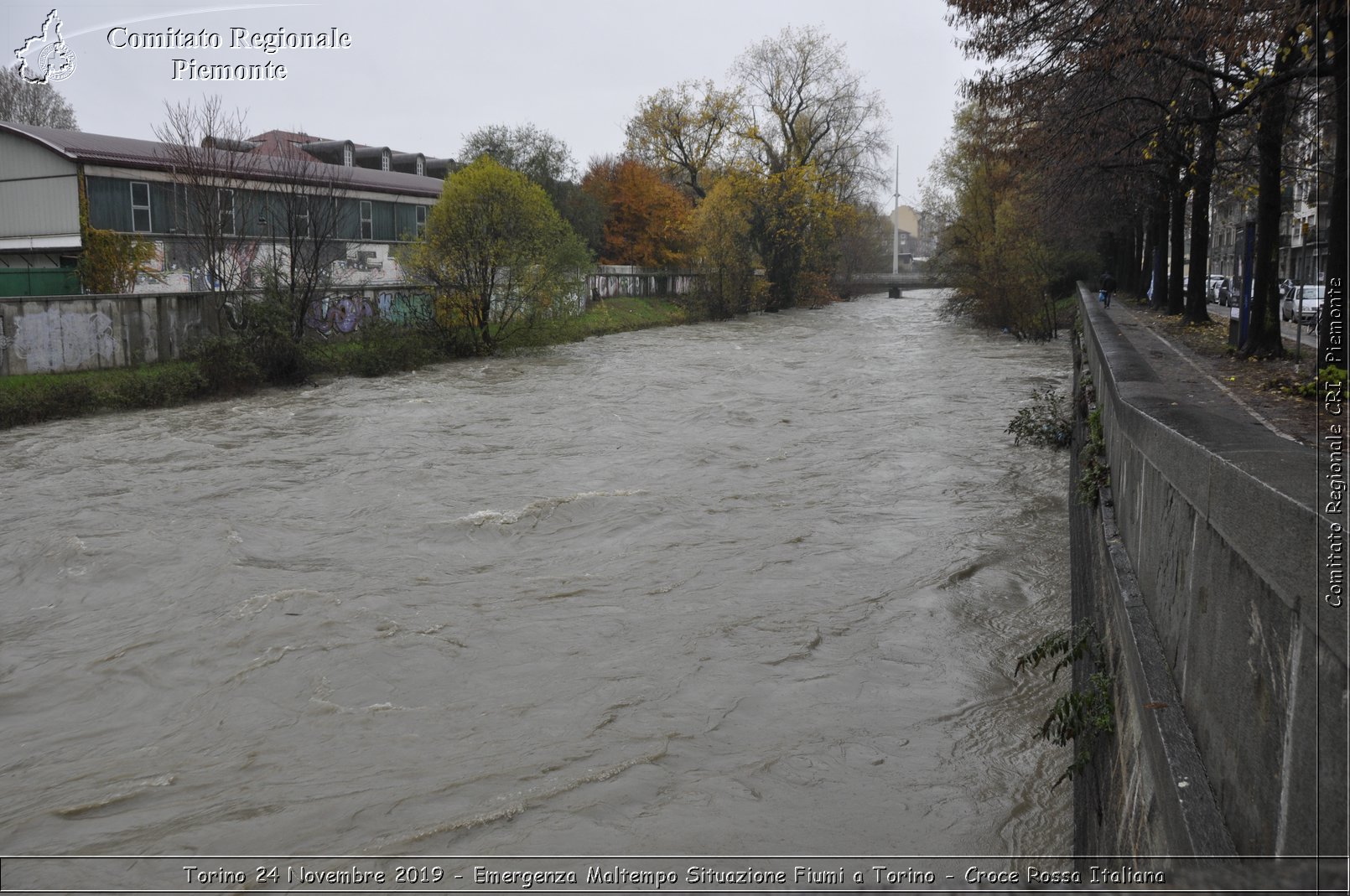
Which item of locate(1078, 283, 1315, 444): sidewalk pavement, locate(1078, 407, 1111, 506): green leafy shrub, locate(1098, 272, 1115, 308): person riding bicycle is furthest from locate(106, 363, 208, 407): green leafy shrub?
locate(1098, 272, 1115, 308): person riding bicycle

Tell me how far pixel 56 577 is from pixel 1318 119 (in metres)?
16.3

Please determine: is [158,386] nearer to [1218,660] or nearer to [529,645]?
[529,645]

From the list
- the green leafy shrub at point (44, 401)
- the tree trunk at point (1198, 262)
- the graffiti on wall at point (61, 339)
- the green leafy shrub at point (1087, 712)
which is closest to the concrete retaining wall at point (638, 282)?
the graffiti on wall at point (61, 339)

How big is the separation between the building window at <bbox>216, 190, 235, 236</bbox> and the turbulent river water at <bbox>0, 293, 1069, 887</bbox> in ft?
38.5

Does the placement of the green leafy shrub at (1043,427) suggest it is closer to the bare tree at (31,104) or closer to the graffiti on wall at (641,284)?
the graffiti on wall at (641,284)

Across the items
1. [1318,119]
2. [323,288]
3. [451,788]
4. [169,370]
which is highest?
[1318,119]

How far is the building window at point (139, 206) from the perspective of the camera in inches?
1296

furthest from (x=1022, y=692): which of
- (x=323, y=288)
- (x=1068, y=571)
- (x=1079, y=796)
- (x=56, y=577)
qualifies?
(x=323, y=288)

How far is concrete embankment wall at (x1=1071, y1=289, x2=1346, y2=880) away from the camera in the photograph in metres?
2.35

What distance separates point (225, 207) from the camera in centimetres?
2966

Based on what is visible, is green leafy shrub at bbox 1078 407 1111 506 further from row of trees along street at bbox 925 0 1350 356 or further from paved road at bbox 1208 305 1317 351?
paved road at bbox 1208 305 1317 351

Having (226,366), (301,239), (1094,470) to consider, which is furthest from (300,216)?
(1094,470)

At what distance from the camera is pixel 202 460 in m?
16.7

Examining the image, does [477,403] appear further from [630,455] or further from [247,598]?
[247,598]
